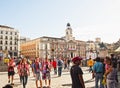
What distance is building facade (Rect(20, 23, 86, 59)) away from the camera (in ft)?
360

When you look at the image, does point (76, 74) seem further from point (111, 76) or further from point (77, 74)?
point (111, 76)

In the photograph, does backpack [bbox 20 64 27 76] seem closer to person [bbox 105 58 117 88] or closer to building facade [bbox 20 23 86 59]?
person [bbox 105 58 117 88]

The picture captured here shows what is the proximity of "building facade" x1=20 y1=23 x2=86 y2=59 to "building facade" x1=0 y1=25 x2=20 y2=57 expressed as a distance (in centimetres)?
1362

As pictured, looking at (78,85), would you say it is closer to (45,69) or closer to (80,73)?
(80,73)

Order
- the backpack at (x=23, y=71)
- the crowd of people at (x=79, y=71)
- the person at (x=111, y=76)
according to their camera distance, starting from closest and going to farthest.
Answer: the crowd of people at (x=79, y=71) → the person at (x=111, y=76) → the backpack at (x=23, y=71)

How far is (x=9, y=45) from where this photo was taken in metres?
93.7

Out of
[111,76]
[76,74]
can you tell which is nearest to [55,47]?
[111,76]

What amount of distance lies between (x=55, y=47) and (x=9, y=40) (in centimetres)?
2493

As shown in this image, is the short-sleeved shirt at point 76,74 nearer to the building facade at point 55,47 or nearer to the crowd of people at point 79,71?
→ the crowd of people at point 79,71

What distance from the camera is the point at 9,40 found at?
9419cm

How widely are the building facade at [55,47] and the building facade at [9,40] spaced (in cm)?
1362

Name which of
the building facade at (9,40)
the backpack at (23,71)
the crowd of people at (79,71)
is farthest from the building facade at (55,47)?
the backpack at (23,71)

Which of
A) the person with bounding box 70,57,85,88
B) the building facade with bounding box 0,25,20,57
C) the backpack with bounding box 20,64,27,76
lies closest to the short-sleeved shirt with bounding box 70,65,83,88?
the person with bounding box 70,57,85,88

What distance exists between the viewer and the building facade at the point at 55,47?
360 feet
